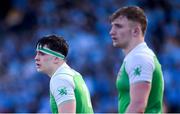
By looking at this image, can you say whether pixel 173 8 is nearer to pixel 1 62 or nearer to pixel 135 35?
pixel 1 62

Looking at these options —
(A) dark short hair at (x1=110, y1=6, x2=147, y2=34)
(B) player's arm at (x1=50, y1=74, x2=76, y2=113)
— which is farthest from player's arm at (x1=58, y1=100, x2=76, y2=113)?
(A) dark short hair at (x1=110, y1=6, x2=147, y2=34)

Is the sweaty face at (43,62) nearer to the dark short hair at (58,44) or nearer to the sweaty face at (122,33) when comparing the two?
the dark short hair at (58,44)

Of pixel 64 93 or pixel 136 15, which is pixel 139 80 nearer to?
pixel 136 15

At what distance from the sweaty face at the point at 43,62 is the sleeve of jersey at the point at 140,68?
1.21 metres

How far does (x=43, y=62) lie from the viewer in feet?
22.1

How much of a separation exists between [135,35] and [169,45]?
7.66 meters

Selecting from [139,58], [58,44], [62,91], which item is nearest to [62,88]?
[62,91]

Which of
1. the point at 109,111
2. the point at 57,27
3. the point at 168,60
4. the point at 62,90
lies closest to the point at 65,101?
the point at 62,90

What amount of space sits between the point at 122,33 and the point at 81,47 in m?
8.18

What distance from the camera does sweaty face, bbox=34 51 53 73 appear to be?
22.0ft

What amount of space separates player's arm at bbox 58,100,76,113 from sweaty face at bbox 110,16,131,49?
807 mm

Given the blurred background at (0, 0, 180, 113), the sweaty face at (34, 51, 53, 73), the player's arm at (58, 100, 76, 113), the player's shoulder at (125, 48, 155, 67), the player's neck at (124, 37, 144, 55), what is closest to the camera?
the player's shoulder at (125, 48, 155, 67)

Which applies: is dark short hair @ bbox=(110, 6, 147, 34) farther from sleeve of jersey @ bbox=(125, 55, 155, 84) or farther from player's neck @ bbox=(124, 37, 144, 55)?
sleeve of jersey @ bbox=(125, 55, 155, 84)

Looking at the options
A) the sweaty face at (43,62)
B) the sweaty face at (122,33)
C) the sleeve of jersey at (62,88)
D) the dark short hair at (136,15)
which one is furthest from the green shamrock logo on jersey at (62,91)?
the dark short hair at (136,15)
